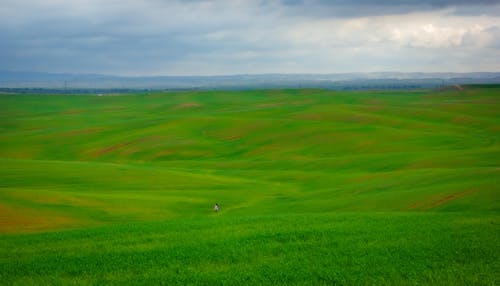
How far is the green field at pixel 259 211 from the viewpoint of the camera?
640 inches

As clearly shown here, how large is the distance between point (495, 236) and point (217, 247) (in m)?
9.91

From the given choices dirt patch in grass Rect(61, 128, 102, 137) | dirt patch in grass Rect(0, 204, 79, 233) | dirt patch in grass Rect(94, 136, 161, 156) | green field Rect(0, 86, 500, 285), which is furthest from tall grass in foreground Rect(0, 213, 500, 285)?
dirt patch in grass Rect(61, 128, 102, 137)

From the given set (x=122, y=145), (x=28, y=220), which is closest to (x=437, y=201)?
(x=28, y=220)

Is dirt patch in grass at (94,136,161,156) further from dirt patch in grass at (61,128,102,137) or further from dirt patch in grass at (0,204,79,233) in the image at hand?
dirt patch in grass at (0,204,79,233)

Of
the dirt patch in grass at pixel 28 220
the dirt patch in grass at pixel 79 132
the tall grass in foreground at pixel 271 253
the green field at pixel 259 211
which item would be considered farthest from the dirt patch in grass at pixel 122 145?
the tall grass in foreground at pixel 271 253

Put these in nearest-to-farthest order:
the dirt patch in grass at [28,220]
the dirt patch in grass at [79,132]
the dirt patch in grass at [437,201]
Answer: the dirt patch in grass at [28,220], the dirt patch in grass at [437,201], the dirt patch in grass at [79,132]

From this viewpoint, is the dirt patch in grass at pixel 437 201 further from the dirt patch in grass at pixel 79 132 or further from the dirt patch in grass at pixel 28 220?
the dirt patch in grass at pixel 79 132

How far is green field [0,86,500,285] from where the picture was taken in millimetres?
16266

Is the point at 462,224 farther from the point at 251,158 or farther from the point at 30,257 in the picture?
the point at 251,158

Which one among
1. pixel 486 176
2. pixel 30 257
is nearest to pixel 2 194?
pixel 30 257

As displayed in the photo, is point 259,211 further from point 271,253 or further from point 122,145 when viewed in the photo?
point 122,145

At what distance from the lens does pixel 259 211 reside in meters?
34.1

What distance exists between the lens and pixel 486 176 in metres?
34.2

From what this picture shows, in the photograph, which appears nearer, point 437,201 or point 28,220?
point 437,201
